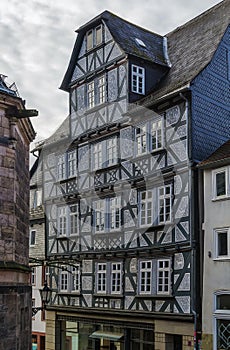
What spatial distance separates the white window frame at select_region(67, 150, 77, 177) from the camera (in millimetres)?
25087

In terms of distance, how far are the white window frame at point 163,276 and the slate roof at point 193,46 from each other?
5734 mm

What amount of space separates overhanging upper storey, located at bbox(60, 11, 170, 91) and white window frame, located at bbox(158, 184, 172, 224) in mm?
5021

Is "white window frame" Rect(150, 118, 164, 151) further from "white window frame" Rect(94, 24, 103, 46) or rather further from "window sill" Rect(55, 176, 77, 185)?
"window sill" Rect(55, 176, 77, 185)

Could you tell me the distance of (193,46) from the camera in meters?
22.5

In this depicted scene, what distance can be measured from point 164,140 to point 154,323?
6.29m

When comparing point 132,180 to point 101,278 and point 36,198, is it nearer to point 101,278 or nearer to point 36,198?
point 101,278

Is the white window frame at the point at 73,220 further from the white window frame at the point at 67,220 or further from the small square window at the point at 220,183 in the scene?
the small square window at the point at 220,183

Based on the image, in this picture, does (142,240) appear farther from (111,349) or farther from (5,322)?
(5,322)

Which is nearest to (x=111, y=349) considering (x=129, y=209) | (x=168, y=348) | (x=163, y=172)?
(x=168, y=348)

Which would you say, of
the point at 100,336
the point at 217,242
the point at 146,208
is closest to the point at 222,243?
the point at 217,242

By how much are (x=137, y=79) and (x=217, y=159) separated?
5712 millimetres

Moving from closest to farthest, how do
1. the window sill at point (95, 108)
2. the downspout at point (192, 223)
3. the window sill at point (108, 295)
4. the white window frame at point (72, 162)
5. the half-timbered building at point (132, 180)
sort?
the downspout at point (192, 223) → the half-timbered building at point (132, 180) → the window sill at point (108, 295) → the window sill at point (95, 108) → the white window frame at point (72, 162)

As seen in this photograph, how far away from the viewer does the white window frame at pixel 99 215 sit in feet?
Result: 75.2

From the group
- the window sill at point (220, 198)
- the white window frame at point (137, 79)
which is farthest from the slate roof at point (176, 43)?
the window sill at point (220, 198)
